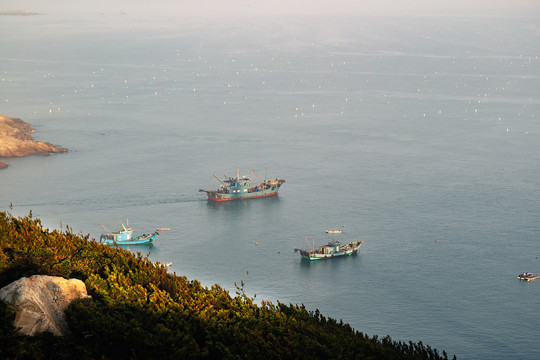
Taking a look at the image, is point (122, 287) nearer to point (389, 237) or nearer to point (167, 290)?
point (167, 290)

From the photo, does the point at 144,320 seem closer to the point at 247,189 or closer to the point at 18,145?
the point at 247,189

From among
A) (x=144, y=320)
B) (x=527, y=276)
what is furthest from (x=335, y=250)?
(x=144, y=320)

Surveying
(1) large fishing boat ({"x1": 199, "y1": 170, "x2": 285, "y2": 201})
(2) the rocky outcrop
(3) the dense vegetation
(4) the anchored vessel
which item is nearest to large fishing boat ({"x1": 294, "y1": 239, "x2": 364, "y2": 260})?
(4) the anchored vessel

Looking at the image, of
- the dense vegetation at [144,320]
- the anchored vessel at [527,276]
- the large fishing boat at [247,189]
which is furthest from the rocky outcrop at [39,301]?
the large fishing boat at [247,189]

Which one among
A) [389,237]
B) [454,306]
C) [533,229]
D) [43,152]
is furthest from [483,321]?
[43,152]

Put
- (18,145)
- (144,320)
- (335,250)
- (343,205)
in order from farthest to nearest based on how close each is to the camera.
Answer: (18,145)
(343,205)
(335,250)
(144,320)

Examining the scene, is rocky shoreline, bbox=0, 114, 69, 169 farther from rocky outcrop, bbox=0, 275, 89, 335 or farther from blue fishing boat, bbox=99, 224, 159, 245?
rocky outcrop, bbox=0, 275, 89, 335
